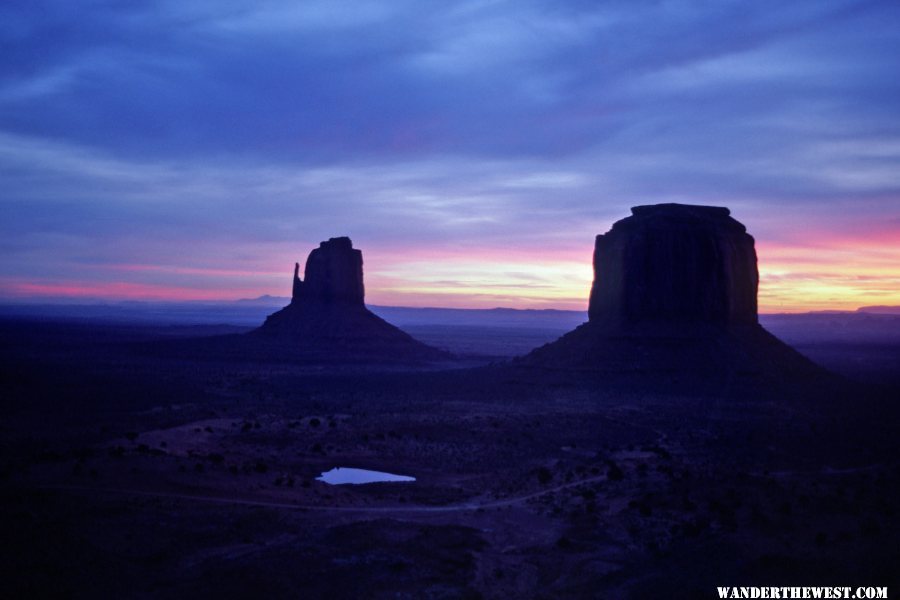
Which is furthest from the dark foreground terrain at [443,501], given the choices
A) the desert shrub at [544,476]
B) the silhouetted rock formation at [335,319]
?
the silhouetted rock formation at [335,319]

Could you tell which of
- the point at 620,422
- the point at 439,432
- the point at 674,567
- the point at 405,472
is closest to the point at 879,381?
the point at 620,422

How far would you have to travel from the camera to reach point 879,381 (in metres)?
72.9

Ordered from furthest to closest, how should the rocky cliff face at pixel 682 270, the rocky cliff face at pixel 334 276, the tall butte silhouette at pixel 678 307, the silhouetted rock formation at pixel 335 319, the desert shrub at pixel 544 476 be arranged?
1. the rocky cliff face at pixel 334 276
2. the silhouetted rock formation at pixel 335 319
3. the rocky cliff face at pixel 682 270
4. the tall butte silhouette at pixel 678 307
5. the desert shrub at pixel 544 476

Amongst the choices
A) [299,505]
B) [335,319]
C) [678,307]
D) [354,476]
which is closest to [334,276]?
[335,319]

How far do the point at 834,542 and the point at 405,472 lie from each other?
17.2 m


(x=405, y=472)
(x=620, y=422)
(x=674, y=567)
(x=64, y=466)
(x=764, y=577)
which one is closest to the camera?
(x=764, y=577)

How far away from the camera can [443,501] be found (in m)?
25.5

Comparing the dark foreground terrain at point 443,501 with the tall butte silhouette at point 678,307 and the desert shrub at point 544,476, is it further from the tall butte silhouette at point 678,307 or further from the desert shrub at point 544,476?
the tall butte silhouette at point 678,307

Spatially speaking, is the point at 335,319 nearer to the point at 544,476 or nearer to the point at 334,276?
the point at 334,276

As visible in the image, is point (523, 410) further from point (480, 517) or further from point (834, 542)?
point (834, 542)

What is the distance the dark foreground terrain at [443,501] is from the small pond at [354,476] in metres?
0.66

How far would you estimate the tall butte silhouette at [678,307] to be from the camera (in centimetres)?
6381

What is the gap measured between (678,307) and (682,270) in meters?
3.51

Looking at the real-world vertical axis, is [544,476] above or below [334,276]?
below
